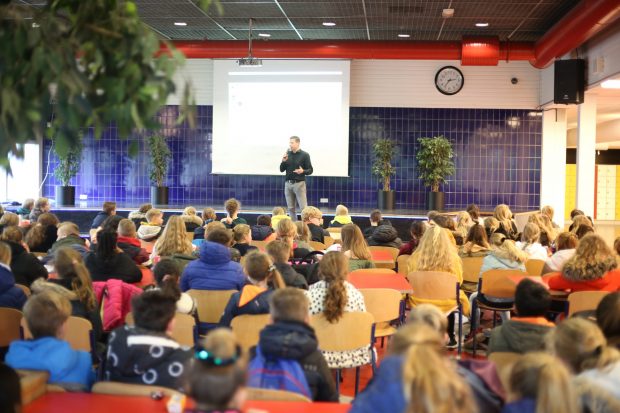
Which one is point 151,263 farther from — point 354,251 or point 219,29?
point 219,29

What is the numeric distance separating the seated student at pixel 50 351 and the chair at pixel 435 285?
10.8ft

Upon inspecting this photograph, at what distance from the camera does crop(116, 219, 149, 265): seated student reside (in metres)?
6.30

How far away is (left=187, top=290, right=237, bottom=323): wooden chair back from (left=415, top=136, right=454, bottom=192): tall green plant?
380 inches

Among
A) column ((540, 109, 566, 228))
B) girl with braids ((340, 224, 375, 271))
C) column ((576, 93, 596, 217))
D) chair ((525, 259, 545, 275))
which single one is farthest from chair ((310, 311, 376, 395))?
column ((540, 109, 566, 228))

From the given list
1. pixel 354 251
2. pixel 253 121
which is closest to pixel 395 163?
pixel 253 121

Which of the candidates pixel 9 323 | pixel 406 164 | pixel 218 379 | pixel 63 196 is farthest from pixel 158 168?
pixel 218 379

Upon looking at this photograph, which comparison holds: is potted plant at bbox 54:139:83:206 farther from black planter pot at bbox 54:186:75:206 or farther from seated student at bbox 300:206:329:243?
seated student at bbox 300:206:329:243

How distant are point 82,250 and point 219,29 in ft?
25.4

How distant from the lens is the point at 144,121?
2.01 meters

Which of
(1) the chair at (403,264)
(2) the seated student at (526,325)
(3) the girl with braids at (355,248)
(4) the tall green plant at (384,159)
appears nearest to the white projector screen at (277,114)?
(4) the tall green plant at (384,159)

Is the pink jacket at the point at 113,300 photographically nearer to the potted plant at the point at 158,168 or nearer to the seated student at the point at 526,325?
the seated student at the point at 526,325

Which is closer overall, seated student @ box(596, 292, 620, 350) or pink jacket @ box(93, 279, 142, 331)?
seated student @ box(596, 292, 620, 350)

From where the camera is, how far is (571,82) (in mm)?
11422

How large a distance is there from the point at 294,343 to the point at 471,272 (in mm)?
4512
